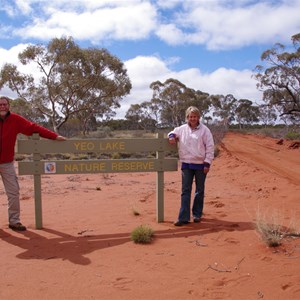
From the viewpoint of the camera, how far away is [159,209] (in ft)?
20.1

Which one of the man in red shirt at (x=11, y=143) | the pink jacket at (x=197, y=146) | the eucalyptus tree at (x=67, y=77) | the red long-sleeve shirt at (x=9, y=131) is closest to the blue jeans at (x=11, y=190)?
the man in red shirt at (x=11, y=143)

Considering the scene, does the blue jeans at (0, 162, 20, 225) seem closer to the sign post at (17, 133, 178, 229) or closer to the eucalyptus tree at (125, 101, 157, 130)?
the sign post at (17, 133, 178, 229)

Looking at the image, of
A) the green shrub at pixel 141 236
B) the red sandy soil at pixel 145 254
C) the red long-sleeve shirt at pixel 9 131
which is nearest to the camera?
the red sandy soil at pixel 145 254

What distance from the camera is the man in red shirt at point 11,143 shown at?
556 cm

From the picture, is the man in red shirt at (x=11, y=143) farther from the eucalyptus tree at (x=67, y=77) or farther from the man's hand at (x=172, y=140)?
the eucalyptus tree at (x=67, y=77)

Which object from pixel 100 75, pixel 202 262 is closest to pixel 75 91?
pixel 100 75

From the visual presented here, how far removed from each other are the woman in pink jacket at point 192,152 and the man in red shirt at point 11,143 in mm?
1836

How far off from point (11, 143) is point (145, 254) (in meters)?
2.56

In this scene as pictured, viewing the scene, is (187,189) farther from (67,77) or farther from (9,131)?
(67,77)

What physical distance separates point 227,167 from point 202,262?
10.3 metres

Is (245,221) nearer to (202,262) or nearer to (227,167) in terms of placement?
(202,262)

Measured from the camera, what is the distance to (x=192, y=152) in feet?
19.2

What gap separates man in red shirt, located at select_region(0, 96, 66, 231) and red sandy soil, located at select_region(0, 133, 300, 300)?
324 millimetres

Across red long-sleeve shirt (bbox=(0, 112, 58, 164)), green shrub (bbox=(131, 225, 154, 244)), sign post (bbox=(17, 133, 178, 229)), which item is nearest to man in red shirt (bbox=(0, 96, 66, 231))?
red long-sleeve shirt (bbox=(0, 112, 58, 164))
